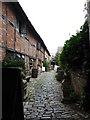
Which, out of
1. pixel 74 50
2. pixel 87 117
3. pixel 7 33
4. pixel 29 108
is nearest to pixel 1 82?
pixel 87 117

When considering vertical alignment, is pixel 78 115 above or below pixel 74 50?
below

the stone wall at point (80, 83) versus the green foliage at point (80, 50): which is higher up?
the green foliage at point (80, 50)

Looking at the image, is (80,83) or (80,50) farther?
(80,50)

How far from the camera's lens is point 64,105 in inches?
289

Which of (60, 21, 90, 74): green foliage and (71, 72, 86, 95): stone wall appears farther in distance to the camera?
(60, 21, 90, 74): green foliage

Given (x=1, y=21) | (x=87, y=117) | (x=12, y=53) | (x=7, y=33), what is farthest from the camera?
(x=12, y=53)

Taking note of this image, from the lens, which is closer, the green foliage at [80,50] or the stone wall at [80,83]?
the stone wall at [80,83]

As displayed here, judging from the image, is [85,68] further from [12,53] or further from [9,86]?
[12,53]

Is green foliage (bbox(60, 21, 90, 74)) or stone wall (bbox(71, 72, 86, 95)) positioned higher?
green foliage (bbox(60, 21, 90, 74))


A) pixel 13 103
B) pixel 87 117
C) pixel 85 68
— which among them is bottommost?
pixel 87 117

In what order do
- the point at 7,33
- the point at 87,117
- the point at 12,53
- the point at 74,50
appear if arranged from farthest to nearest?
the point at 12,53 → the point at 7,33 → the point at 74,50 → the point at 87,117

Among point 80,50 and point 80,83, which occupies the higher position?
point 80,50

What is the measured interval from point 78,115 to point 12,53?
25.6 ft

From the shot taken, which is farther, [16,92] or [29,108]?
[29,108]
